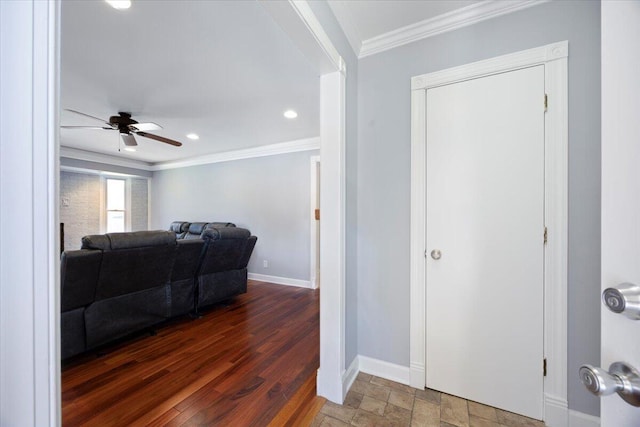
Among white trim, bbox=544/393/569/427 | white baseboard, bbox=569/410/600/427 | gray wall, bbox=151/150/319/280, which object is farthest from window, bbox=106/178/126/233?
white baseboard, bbox=569/410/600/427

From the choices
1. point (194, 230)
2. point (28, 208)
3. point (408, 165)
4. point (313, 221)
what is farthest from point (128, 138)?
point (28, 208)

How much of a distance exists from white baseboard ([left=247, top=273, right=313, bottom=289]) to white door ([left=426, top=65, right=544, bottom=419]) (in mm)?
2739

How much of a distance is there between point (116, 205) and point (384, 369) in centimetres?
689

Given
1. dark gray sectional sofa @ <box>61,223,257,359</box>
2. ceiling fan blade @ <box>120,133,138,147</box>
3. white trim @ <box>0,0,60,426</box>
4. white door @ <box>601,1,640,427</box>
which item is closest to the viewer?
white trim @ <box>0,0,60,426</box>

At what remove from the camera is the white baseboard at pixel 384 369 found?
5.84 ft

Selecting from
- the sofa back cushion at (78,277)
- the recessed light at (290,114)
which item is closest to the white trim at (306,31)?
the recessed light at (290,114)

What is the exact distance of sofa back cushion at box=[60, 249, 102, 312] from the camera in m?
1.84

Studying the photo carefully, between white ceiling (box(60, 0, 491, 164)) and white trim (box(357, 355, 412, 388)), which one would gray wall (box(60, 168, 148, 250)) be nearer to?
white ceiling (box(60, 0, 491, 164))

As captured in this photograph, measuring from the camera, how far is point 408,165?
177 cm

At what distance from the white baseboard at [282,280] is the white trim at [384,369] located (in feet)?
7.72

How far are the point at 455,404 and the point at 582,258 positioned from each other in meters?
1.14

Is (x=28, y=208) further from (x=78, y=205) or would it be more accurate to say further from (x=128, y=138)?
(x=78, y=205)

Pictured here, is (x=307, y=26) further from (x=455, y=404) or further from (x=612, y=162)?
(x=455, y=404)

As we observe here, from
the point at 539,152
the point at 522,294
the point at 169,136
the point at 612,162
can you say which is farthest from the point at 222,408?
the point at 169,136
